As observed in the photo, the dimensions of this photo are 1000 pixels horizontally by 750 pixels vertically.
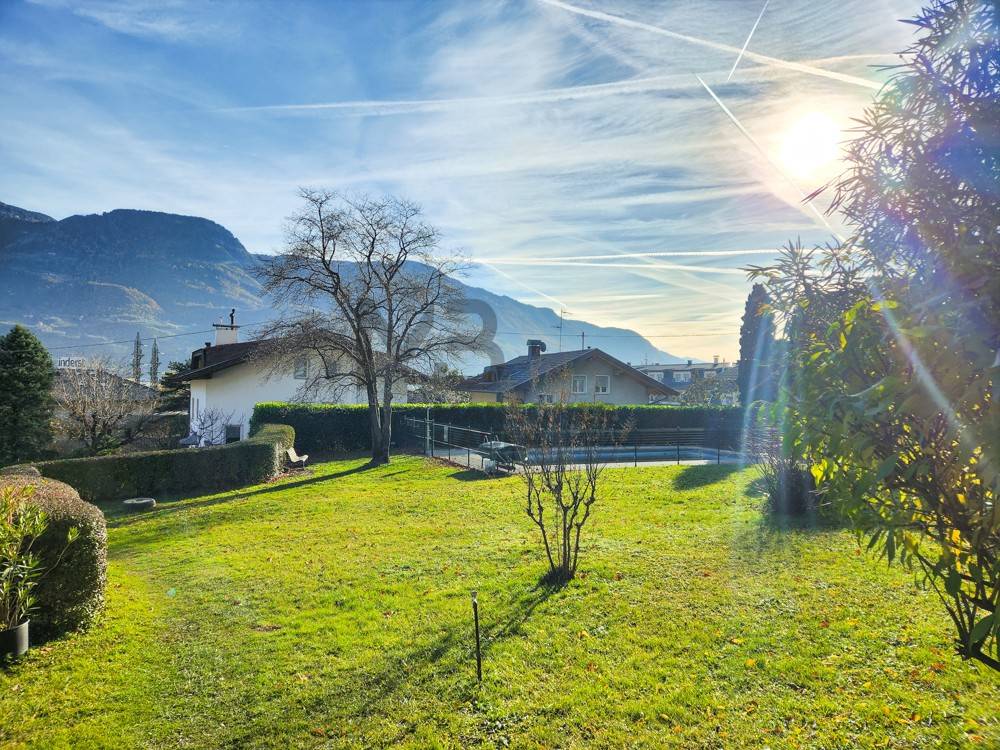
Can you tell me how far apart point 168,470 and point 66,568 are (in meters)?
12.0

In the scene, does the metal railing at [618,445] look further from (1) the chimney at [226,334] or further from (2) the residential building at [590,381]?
(1) the chimney at [226,334]

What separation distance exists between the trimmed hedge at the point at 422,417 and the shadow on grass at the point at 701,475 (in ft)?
12.1

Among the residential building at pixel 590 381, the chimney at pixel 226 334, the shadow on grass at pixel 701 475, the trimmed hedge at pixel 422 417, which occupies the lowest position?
the shadow on grass at pixel 701 475

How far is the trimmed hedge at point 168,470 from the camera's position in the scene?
1493 cm

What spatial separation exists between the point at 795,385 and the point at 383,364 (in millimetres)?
18395

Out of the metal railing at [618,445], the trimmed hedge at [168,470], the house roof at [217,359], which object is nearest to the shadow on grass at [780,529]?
the metal railing at [618,445]

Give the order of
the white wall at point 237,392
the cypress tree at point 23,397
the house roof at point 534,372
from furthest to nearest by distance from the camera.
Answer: the house roof at point 534,372 < the white wall at point 237,392 < the cypress tree at point 23,397

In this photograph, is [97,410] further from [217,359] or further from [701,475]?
[701,475]

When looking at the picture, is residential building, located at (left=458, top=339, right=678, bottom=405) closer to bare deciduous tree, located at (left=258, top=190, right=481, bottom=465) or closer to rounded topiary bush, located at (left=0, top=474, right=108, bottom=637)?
bare deciduous tree, located at (left=258, top=190, right=481, bottom=465)

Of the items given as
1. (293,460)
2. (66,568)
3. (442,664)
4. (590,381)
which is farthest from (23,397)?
(590,381)

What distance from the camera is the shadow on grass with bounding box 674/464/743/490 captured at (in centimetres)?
1457

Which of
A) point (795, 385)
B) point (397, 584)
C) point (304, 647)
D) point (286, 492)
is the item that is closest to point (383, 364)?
point (286, 492)

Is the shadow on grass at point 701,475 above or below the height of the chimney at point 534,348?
below

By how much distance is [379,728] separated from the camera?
395cm
